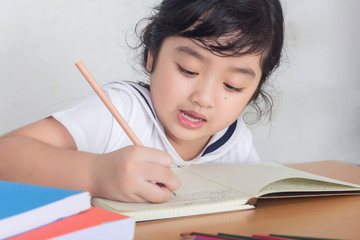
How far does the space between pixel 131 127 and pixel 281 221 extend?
0.50 meters

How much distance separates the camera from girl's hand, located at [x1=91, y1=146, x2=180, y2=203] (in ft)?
1.72

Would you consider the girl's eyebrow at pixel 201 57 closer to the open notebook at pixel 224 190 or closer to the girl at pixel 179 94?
the girl at pixel 179 94

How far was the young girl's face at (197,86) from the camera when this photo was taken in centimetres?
80

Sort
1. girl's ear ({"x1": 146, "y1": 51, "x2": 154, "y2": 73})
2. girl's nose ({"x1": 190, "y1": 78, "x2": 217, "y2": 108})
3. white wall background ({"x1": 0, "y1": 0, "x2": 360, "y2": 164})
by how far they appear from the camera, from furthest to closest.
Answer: white wall background ({"x1": 0, "y1": 0, "x2": 360, "y2": 164})
girl's ear ({"x1": 146, "y1": 51, "x2": 154, "y2": 73})
girl's nose ({"x1": 190, "y1": 78, "x2": 217, "y2": 108})

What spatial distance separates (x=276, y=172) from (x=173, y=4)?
0.44 metres

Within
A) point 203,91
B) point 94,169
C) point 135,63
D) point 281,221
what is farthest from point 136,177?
point 135,63

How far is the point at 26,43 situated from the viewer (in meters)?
1.54

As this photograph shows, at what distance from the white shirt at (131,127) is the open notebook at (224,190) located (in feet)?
0.66

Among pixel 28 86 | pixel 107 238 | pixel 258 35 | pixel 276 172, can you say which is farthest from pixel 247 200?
pixel 28 86

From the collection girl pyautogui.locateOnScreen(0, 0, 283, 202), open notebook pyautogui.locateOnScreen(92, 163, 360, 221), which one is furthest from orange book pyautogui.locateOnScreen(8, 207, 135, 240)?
girl pyautogui.locateOnScreen(0, 0, 283, 202)

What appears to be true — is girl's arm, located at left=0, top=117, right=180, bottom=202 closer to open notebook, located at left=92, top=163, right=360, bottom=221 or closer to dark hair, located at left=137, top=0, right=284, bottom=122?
open notebook, located at left=92, top=163, right=360, bottom=221

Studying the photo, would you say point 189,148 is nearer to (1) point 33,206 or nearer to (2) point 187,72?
(2) point 187,72

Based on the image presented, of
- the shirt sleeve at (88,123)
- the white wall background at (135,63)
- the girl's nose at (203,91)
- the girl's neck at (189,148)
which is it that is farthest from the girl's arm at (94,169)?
the white wall background at (135,63)

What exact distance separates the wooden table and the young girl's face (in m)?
0.27
